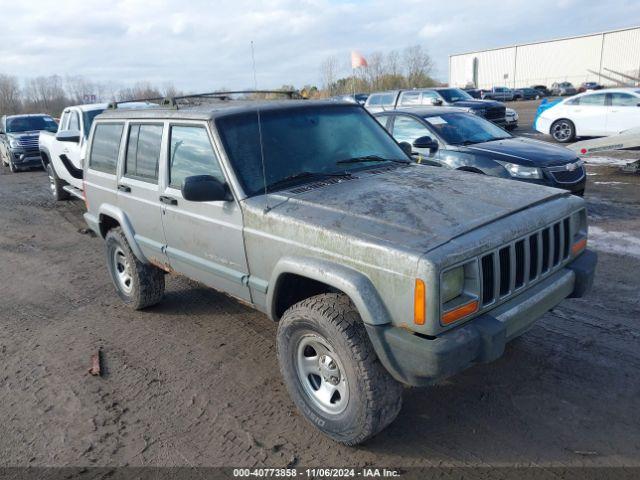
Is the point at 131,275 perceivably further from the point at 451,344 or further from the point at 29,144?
the point at 29,144

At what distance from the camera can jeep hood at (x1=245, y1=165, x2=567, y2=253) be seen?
2809mm

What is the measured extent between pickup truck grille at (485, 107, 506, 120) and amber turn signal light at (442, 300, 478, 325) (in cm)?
1528

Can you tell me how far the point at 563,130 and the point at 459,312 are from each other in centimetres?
1498

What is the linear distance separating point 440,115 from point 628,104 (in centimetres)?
900

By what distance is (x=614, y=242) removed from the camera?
6352 millimetres

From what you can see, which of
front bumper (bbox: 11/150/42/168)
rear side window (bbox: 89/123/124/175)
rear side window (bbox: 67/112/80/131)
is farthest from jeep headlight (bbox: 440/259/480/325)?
front bumper (bbox: 11/150/42/168)

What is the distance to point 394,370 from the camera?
2.73 meters

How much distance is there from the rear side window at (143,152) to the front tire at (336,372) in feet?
6.53

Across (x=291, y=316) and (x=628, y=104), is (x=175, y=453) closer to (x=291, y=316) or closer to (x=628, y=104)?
(x=291, y=316)

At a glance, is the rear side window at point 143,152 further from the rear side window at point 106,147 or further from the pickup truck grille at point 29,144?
the pickup truck grille at point 29,144

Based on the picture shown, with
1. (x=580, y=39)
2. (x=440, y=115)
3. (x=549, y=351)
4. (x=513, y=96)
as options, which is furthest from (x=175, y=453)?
(x=580, y=39)

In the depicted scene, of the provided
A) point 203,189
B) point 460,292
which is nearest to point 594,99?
point 460,292

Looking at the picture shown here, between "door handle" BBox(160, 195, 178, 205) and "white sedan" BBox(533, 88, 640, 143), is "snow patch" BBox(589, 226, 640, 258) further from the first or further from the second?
"white sedan" BBox(533, 88, 640, 143)

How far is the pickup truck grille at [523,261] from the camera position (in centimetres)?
280
